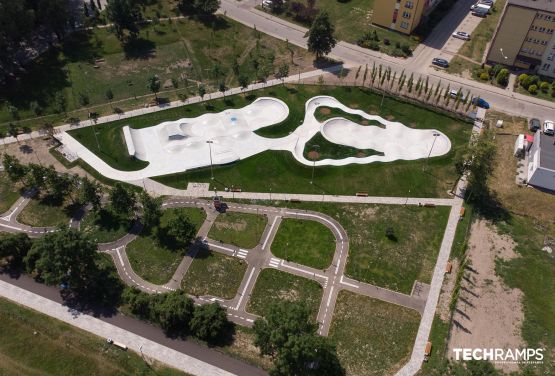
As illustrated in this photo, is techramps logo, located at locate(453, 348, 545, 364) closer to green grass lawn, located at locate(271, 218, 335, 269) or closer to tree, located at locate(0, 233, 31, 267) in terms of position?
green grass lawn, located at locate(271, 218, 335, 269)

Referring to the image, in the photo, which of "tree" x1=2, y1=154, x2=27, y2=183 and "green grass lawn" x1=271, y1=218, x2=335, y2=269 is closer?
"green grass lawn" x1=271, y1=218, x2=335, y2=269

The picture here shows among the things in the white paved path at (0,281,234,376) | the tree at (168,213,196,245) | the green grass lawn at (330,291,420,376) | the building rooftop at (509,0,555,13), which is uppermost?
the building rooftop at (509,0,555,13)

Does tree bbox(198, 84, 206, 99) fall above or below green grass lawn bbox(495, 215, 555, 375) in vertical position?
above

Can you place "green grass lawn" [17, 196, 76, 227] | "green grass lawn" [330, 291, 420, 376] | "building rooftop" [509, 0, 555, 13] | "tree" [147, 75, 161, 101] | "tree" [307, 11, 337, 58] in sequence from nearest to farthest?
"green grass lawn" [330, 291, 420, 376] → "green grass lawn" [17, 196, 76, 227] → "tree" [147, 75, 161, 101] → "building rooftop" [509, 0, 555, 13] → "tree" [307, 11, 337, 58]

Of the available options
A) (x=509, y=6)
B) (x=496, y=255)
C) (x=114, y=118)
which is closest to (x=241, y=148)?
(x=114, y=118)

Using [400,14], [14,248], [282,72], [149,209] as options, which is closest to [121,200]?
[149,209]

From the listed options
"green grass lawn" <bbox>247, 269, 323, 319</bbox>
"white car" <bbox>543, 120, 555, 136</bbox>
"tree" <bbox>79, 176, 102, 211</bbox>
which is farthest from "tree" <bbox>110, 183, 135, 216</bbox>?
"white car" <bbox>543, 120, 555, 136</bbox>

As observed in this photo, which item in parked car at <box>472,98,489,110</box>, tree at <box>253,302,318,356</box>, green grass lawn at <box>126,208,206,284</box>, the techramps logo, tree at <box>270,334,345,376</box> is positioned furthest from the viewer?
parked car at <box>472,98,489,110</box>
